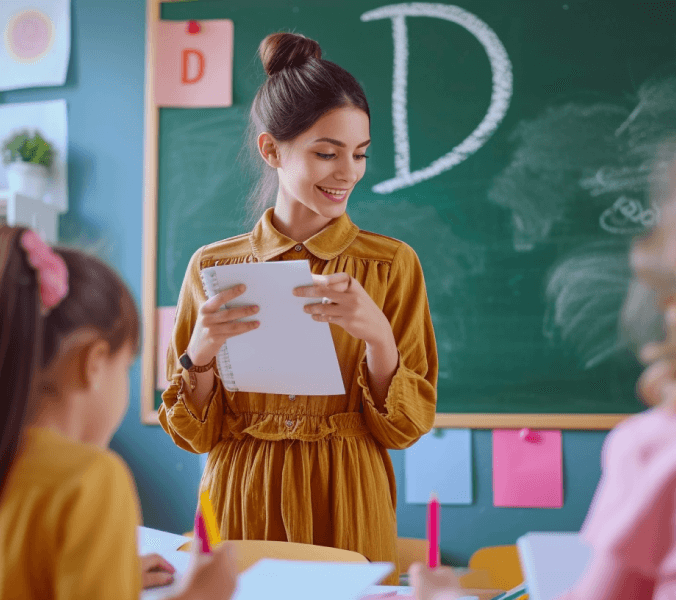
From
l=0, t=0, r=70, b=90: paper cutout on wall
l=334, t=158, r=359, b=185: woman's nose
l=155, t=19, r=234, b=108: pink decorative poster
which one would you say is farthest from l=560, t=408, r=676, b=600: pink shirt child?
l=0, t=0, r=70, b=90: paper cutout on wall

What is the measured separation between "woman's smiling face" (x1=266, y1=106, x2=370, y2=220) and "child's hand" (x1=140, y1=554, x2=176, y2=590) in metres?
0.65

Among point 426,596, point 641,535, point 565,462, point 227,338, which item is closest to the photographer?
point 641,535

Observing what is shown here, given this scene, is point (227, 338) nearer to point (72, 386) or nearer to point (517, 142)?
point (72, 386)

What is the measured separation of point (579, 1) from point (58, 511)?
7.61 feet

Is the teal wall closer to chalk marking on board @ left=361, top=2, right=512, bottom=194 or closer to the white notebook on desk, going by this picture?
chalk marking on board @ left=361, top=2, right=512, bottom=194

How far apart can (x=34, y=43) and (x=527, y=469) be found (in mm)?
2451

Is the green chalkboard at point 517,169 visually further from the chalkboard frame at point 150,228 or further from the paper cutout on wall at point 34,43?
the paper cutout on wall at point 34,43

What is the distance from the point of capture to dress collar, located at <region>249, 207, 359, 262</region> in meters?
1.30

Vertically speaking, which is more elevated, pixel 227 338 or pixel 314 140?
pixel 314 140

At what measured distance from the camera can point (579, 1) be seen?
2.26m

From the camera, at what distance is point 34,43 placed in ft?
8.73

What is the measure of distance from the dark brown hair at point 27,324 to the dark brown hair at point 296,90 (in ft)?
2.15

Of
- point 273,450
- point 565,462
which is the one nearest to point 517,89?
Result: point 565,462

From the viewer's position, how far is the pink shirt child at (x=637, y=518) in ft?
1.69
